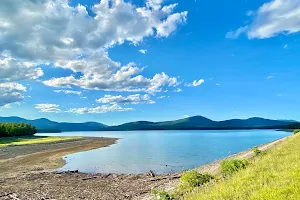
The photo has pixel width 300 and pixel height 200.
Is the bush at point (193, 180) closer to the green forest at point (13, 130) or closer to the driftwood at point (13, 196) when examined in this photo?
the driftwood at point (13, 196)

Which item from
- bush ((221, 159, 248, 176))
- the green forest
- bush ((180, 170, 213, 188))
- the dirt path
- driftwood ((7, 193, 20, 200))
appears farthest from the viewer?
the green forest

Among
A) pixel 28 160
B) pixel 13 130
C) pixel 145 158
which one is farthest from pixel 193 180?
pixel 13 130

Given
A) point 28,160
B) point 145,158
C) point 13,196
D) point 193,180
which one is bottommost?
point 13,196

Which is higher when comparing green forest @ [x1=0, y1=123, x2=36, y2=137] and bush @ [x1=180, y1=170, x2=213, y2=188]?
green forest @ [x1=0, y1=123, x2=36, y2=137]

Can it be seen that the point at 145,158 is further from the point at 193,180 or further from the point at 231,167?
the point at 193,180

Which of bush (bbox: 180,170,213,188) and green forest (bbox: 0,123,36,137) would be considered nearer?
bush (bbox: 180,170,213,188)

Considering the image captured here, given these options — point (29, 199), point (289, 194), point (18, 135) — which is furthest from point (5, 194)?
point (18, 135)

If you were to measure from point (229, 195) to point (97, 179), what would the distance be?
23.8 m

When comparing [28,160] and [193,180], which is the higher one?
[193,180]

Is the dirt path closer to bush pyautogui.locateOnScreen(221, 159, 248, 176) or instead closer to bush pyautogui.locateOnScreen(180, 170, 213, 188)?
bush pyautogui.locateOnScreen(180, 170, 213, 188)

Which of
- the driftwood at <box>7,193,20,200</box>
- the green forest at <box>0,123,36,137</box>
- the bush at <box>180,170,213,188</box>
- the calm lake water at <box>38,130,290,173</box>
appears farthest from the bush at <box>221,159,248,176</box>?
the green forest at <box>0,123,36,137</box>

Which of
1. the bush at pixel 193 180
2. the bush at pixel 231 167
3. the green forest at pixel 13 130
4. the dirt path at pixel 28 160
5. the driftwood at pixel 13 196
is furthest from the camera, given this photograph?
the green forest at pixel 13 130

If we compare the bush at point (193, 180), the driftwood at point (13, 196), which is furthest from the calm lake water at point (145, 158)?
the bush at point (193, 180)

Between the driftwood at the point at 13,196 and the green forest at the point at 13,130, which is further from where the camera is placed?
the green forest at the point at 13,130
